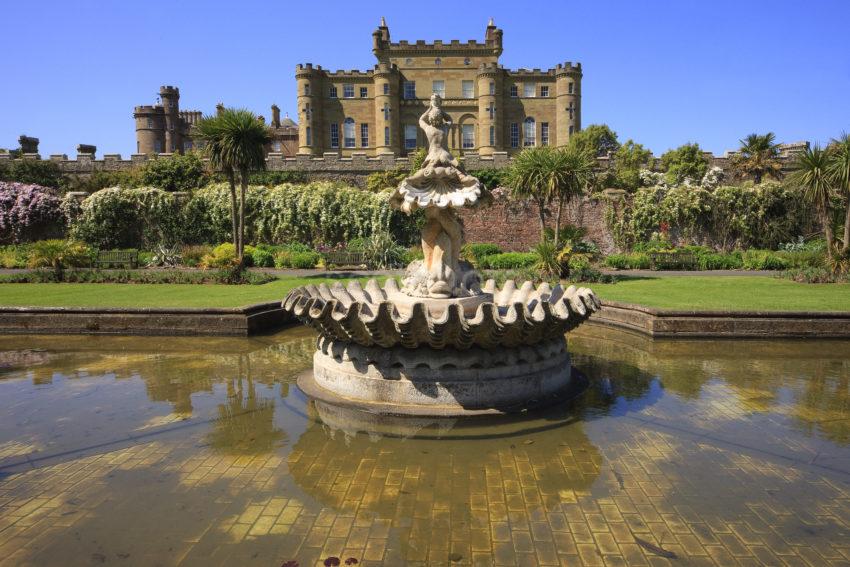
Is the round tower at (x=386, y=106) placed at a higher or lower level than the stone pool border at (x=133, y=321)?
higher

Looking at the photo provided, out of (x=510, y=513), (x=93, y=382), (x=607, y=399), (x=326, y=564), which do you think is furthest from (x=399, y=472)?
(x=93, y=382)

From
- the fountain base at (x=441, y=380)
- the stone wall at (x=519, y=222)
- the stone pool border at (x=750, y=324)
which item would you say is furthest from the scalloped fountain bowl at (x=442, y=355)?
the stone wall at (x=519, y=222)

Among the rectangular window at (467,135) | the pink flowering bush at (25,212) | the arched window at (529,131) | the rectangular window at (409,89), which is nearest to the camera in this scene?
the pink flowering bush at (25,212)

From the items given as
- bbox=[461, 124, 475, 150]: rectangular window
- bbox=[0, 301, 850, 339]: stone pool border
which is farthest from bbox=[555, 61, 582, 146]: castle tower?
bbox=[0, 301, 850, 339]: stone pool border

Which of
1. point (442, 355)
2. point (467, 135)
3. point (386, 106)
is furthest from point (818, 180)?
point (386, 106)

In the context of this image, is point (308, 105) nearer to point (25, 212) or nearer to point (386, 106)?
point (386, 106)

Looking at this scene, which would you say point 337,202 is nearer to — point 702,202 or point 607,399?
point 702,202

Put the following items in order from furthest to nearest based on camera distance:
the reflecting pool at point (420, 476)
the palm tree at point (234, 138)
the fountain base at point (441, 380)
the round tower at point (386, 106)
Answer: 1. the round tower at point (386, 106)
2. the palm tree at point (234, 138)
3. the fountain base at point (441, 380)
4. the reflecting pool at point (420, 476)

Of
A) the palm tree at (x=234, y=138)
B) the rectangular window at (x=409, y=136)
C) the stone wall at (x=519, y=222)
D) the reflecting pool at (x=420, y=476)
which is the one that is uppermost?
the rectangular window at (x=409, y=136)

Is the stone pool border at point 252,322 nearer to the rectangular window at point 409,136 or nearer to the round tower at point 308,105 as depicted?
the round tower at point 308,105

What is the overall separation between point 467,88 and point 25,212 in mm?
36991

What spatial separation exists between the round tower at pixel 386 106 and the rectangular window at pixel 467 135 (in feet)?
19.8

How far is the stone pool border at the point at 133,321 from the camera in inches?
467

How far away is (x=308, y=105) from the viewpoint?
51594 millimetres
